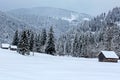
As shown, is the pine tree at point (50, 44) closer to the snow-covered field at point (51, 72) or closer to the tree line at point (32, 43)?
the tree line at point (32, 43)

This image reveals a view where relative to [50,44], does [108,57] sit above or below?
below

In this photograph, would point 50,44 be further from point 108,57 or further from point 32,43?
point 108,57

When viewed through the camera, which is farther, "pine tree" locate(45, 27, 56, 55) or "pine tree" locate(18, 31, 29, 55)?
"pine tree" locate(45, 27, 56, 55)

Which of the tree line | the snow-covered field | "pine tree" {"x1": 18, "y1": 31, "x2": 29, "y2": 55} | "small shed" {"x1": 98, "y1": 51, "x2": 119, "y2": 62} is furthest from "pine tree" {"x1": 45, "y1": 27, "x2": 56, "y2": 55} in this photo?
the snow-covered field

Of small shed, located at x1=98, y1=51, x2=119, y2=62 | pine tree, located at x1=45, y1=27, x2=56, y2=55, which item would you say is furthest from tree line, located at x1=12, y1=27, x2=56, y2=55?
small shed, located at x1=98, y1=51, x2=119, y2=62

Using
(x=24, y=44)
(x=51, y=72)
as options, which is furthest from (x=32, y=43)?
(x=51, y=72)

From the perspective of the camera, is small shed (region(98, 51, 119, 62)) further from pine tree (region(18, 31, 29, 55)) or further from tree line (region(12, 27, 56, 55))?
pine tree (region(18, 31, 29, 55))

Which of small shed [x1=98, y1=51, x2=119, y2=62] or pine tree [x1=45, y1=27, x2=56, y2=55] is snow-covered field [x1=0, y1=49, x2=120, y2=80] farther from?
pine tree [x1=45, y1=27, x2=56, y2=55]

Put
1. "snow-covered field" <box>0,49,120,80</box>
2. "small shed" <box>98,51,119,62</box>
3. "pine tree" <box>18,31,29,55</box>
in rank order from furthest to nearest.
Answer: "pine tree" <box>18,31,29,55</box>
"small shed" <box>98,51,119,62</box>
"snow-covered field" <box>0,49,120,80</box>

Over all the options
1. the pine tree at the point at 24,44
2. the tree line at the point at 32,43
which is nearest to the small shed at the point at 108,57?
the tree line at the point at 32,43

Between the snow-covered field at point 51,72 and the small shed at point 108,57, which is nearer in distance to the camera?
the snow-covered field at point 51,72

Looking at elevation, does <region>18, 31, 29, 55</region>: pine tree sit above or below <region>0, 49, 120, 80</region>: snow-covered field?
above

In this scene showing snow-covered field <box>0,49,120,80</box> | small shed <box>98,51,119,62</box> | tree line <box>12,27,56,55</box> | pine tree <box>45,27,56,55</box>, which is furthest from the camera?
pine tree <box>45,27,56,55</box>

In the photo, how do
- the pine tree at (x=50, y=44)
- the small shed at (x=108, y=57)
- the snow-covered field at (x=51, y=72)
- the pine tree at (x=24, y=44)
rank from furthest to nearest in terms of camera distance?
1. the pine tree at (x=50, y=44)
2. the pine tree at (x=24, y=44)
3. the small shed at (x=108, y=57)
4. the snow-covered field at (x=51, y=72)
